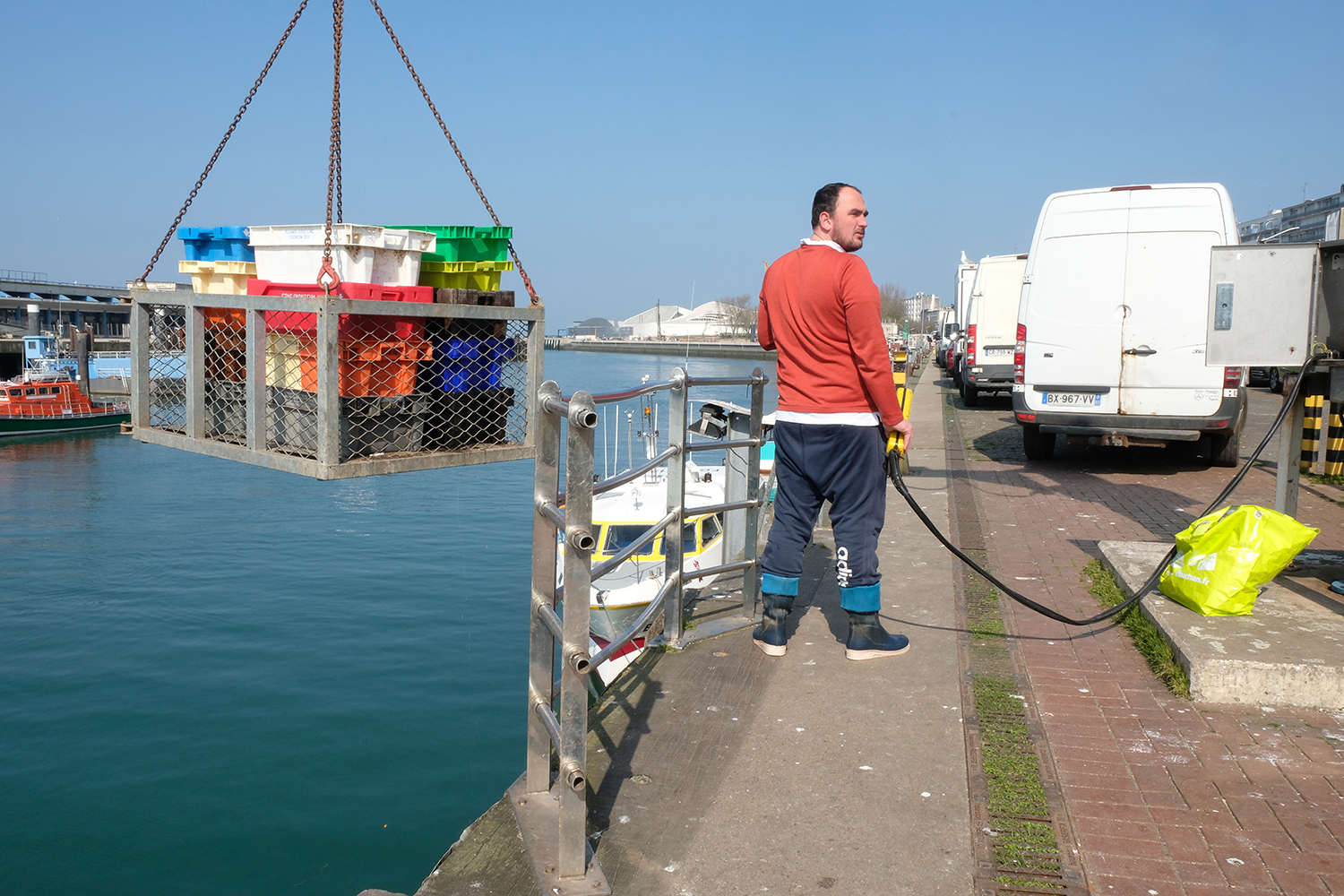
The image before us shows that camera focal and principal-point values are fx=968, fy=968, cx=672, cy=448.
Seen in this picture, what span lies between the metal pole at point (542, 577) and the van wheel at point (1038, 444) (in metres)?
9.65

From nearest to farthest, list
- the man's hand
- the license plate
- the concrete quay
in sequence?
the concrete quay, the man's hand, the license plate

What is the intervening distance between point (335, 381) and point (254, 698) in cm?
1485

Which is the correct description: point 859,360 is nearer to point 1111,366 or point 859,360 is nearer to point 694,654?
point 694,654

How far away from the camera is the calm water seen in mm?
12156

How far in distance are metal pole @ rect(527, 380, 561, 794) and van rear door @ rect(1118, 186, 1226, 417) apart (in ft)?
28.5

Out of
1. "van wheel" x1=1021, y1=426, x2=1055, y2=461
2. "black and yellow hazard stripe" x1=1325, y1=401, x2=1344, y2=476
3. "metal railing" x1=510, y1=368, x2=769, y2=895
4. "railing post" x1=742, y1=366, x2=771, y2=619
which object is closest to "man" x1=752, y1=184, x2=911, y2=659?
"railing post" x1=742, y1=366, x2=771, y2=619

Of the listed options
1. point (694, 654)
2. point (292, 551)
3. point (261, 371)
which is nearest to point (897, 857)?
point (694, 654)

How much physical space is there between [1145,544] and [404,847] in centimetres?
938

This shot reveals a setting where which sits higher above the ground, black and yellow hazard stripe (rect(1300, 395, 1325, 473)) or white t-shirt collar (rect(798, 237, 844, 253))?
white t-shirt collar (rect(798, 237, 844, 253))

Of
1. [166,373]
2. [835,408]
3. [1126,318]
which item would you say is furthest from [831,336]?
[1126,318]

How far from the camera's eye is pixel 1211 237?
9.55m

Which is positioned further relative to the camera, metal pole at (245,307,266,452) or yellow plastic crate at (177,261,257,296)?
yellow plastic crate at (177,261,257,296)

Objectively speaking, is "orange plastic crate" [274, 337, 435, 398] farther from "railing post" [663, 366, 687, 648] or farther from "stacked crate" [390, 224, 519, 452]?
"railing post" [663, 366, 687, 648]

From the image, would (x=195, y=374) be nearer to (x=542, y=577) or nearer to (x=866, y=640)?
(x=542, y=577)
